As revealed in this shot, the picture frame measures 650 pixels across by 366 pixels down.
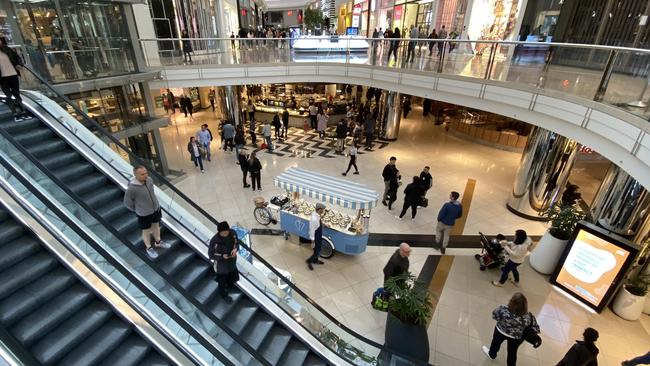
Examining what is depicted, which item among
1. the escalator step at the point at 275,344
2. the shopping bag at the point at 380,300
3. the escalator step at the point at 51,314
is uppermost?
the escalator step at the point at 51,314

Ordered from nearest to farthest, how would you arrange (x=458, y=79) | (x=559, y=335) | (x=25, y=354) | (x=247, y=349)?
1. (x=25, y=354)
2. (x=247, y=349)
3. (x=559, y=335)
4. (x=458, y=79)

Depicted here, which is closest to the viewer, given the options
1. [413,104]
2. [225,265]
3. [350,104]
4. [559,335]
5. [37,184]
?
[37,184]

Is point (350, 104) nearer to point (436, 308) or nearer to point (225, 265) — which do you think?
point (436, 308)

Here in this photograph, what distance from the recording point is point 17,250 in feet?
12.0

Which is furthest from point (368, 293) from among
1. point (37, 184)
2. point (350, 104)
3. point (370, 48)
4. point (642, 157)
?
point (350, 104)

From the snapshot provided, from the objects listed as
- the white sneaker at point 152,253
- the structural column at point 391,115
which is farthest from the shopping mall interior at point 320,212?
the structural column at point 391,115

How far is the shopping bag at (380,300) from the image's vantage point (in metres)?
5.86

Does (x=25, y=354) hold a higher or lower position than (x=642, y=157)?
lower

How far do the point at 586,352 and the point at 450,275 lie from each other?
2951 mm

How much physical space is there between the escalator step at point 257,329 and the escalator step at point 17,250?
274 centimetres

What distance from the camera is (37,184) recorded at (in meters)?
4.13

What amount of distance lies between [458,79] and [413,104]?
12.8m

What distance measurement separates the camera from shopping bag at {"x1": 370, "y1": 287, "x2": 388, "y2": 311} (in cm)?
586

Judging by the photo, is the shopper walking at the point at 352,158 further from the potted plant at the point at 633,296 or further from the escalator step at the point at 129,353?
the escalator step at the point at 129,353
